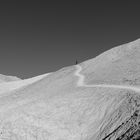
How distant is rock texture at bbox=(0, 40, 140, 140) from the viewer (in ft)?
102

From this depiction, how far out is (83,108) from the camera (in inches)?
1592

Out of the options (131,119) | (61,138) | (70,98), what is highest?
(131,119)

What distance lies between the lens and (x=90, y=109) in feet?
129

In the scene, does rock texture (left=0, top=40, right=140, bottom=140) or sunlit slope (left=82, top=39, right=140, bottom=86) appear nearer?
rock texture (left=0, top=40, right=140, bottom=140)

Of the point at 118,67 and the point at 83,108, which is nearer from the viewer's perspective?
the point at 83,108

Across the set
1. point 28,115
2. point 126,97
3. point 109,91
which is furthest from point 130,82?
point 28,115

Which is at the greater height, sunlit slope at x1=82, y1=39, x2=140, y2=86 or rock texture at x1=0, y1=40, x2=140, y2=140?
sunlit slope at x1=82, y1=39, x2=140, y2=86

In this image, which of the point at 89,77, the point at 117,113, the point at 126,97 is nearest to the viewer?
the point at 117,113

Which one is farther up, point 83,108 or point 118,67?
point 118,67

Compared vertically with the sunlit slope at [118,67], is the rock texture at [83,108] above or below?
below

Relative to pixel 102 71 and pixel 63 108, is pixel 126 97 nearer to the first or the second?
pixel 63 108

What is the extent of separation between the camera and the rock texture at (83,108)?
3112 centimetres

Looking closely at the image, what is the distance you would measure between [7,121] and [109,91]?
17.1m

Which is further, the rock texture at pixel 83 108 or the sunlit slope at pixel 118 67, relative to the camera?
the sunlit slope at pixel 118 67
